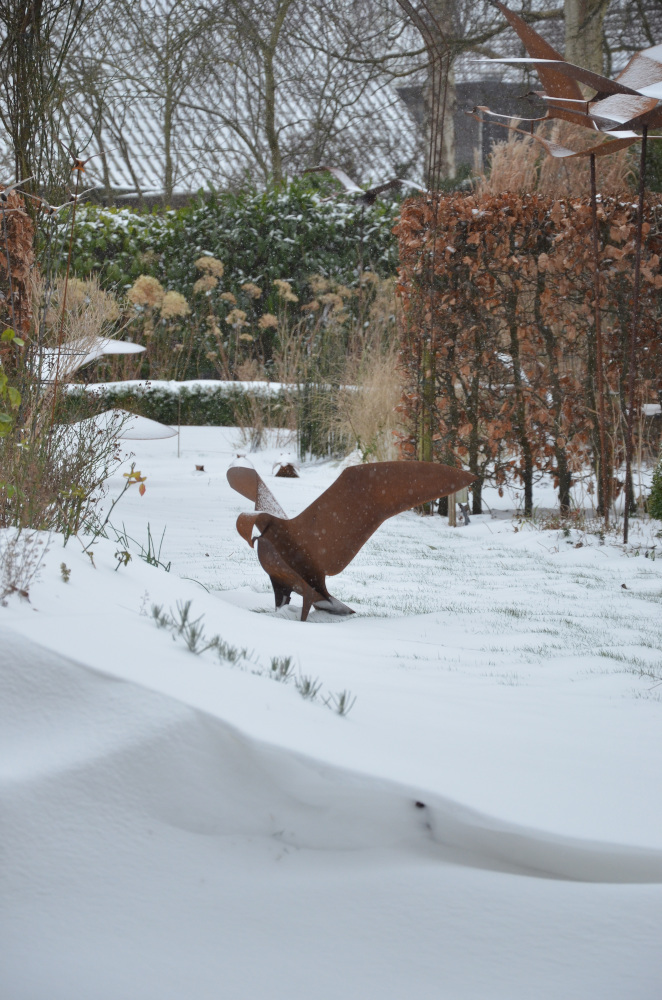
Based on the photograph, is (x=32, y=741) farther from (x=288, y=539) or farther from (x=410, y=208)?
(x=410, y=208)

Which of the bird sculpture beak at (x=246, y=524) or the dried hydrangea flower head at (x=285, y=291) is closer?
the bird sculpture beak at (x=246, y=524)

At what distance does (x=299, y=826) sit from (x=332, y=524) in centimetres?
159

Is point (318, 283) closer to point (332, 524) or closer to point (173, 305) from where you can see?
point (173, 305)

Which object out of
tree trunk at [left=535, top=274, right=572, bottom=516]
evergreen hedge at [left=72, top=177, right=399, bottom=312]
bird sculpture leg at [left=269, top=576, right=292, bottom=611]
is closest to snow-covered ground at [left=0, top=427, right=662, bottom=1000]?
bird sculpture leg at [left=269, top=576, right=292, bottom=611]

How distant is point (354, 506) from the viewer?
9.03 feet

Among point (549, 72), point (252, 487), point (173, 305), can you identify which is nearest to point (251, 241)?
point (173, 305)

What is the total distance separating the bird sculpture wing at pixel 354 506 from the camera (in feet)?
8.77

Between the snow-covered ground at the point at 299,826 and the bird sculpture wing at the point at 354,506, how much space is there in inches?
34.9

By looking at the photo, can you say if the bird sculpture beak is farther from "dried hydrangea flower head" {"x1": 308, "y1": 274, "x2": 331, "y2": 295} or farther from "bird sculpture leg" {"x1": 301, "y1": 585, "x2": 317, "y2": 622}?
"dried hydrangea flower head" {"x1": 308, "y1": 274, "x2": 331, "y2": 295}

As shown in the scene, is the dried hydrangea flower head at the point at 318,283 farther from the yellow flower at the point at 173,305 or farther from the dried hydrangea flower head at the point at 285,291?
the yellow flower at the point at 173,305

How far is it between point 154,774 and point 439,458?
171 inches

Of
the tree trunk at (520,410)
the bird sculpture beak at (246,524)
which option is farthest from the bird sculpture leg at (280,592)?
the tree trunk at (520,410)

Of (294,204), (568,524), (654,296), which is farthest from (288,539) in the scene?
(294,204)

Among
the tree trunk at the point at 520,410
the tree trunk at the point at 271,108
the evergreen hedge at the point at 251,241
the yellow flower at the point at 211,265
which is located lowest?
the tree trunk at the point at 520,410
